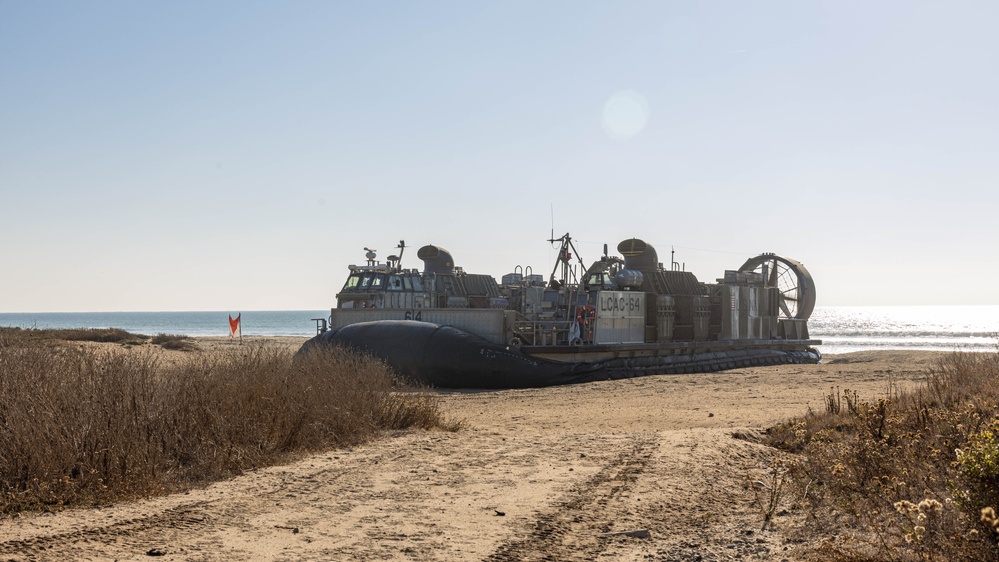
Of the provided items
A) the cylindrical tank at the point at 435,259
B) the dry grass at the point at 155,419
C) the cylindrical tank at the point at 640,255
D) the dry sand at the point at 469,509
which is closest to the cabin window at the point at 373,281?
the cylindrical tank at the point at 435,259

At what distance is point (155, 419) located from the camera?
25.9 ft

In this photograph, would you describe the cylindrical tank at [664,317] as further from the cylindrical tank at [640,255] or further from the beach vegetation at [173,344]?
the beach vegetation at [173,344]

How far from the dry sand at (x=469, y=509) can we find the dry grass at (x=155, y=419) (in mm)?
326

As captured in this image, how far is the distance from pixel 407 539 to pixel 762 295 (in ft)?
91.1

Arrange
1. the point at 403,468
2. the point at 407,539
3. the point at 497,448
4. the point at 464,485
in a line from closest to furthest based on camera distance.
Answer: the point at 407,539, the point at 464,485, the point at 403,468, the point at 497,448

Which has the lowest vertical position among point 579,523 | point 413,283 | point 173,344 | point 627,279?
Answer: point 579,523

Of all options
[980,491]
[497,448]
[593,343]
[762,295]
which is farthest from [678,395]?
[762,295]

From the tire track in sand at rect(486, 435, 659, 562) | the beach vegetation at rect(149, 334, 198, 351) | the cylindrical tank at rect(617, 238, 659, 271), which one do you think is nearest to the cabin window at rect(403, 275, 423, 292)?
the cylindrical tank at rect(617, 238, 659, 271)

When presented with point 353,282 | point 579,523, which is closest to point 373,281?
point 353,282

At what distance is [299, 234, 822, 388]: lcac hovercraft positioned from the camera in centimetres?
1964

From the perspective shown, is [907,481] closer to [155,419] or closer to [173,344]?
[155,419]

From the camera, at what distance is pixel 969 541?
4.61 metres

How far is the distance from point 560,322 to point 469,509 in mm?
15681

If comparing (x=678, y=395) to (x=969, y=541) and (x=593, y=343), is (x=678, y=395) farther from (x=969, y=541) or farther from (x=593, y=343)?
(x=969, y=541)
